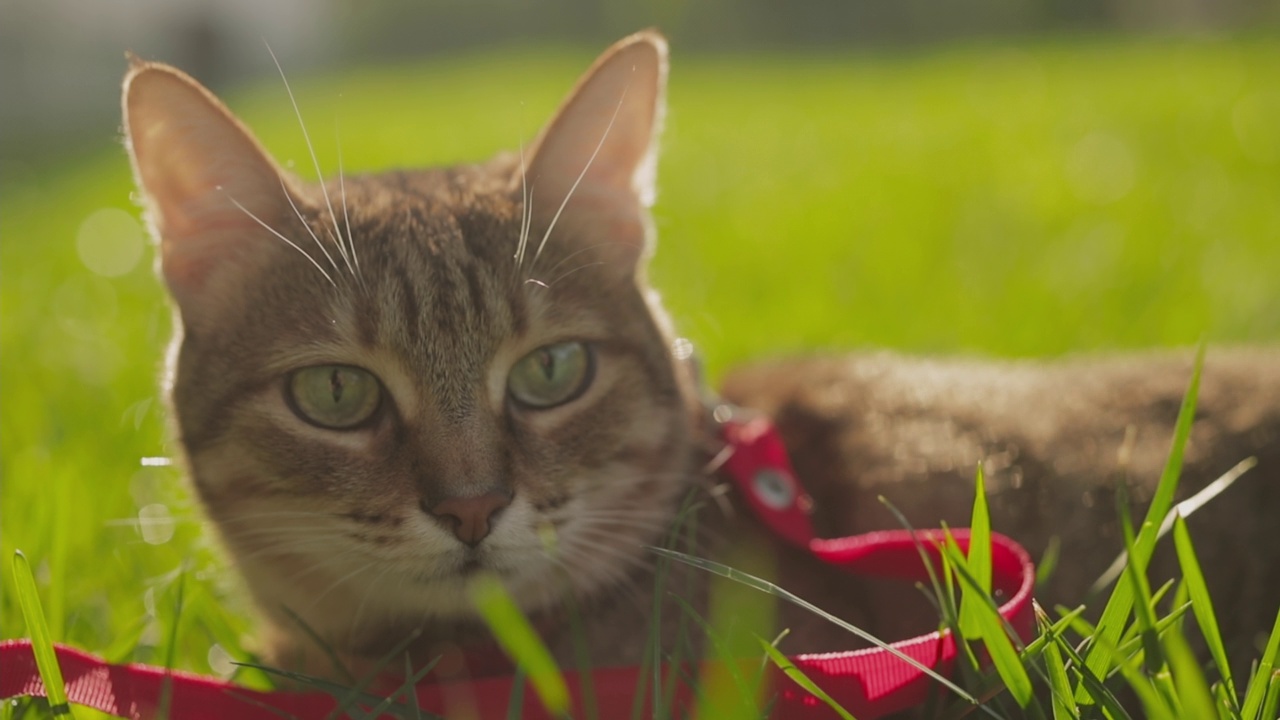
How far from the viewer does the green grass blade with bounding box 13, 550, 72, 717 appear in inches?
47.0

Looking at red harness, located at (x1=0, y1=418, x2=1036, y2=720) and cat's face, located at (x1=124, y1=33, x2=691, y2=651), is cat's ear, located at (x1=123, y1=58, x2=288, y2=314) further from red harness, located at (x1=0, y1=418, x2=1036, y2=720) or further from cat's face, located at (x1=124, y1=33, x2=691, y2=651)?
red harness, located at (x1=0, y1=418, x2=1036, y2=720)

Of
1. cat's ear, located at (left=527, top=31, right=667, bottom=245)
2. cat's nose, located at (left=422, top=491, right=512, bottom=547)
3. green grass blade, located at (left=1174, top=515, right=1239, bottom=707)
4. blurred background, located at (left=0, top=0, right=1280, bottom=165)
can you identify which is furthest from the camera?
blurred background, located at (left=0, top=0, right=1280, bottom=165)

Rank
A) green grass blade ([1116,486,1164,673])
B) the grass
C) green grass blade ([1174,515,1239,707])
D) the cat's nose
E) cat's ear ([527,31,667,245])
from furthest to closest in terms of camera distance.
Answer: the grass → cat's ear ([527,31,667,245]) → the cat's nose → green grass blade ([1174,515,1239,707]) → green grass blade ([1116,486,1164,673])

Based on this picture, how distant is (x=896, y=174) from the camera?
6.26 metres

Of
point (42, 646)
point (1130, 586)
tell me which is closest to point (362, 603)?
point (42, 646)

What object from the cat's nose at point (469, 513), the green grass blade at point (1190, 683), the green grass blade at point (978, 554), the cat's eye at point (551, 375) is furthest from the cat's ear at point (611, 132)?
the green grass blade at point (1190, 683)

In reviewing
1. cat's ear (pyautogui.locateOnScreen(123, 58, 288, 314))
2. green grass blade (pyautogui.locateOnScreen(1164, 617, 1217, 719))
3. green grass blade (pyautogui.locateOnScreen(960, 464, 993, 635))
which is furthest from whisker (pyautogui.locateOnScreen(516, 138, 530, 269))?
green grass blade (pyautogui.locateOnScreen(1164, 617, 1217, 719))

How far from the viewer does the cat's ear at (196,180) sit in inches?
61.5

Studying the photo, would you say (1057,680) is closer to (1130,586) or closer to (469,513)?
(1130,586)

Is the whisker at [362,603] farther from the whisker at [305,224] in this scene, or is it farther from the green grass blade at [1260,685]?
the green grass blade at [1260,685]

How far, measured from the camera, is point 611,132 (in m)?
1.80

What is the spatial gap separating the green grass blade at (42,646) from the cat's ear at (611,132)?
92cm

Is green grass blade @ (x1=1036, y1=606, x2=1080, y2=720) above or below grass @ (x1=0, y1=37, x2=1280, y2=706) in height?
above

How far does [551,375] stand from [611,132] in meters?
0.48
